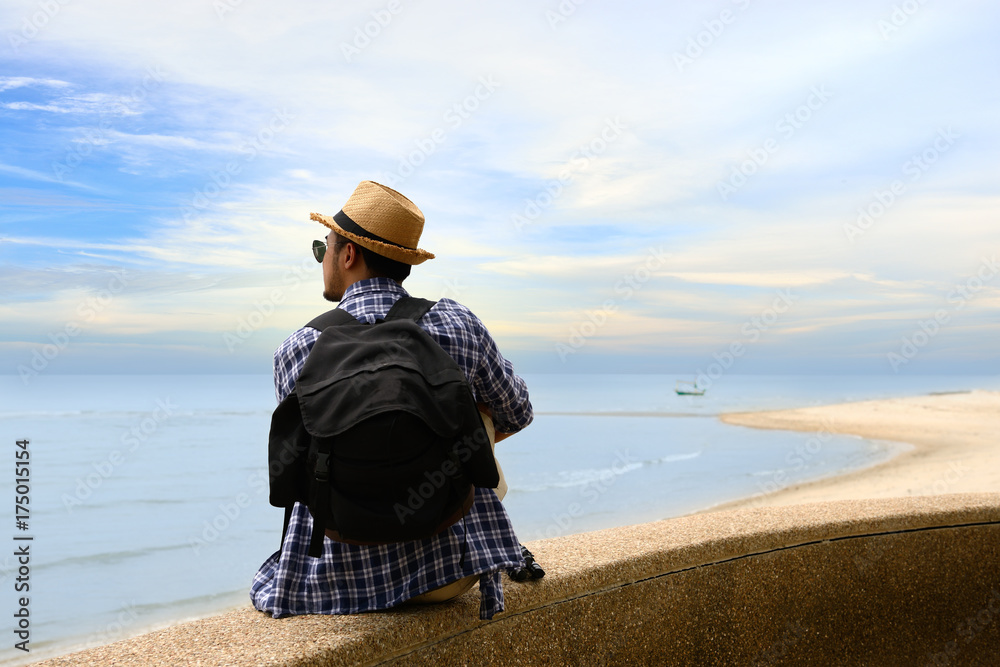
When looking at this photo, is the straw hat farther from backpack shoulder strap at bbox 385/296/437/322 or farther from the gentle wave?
the gentle wave

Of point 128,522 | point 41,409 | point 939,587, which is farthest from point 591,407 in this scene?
point 939,587

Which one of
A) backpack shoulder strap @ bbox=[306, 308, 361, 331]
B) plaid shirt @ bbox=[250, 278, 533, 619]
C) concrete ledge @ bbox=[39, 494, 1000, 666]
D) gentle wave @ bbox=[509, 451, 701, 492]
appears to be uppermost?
backpack shoulder strap @ bbox=[306, 308, 361, 331]

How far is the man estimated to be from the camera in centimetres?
186

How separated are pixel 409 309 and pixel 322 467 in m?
0.52

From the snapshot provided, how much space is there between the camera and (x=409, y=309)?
196 cm

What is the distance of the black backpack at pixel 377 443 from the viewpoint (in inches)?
62.3

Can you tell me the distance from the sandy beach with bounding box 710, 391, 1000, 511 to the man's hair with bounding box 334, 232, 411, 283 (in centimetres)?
814

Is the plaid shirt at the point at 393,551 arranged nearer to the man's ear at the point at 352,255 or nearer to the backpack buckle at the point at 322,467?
the man's ear at the point at 352,255

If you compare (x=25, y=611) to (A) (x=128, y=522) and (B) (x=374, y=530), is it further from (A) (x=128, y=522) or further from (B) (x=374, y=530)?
(B) (x=374, y=530)

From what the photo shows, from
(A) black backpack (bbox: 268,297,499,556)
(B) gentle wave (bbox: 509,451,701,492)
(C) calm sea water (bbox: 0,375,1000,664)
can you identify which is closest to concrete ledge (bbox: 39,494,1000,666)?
(A) black backpack (bbox: 268,297,499,556)

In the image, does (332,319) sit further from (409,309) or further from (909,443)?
(909,443)

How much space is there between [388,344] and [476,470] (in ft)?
1.15

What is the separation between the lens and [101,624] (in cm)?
890

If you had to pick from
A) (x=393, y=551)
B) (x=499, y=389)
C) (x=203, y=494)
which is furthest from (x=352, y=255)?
(x=203, y=494)
